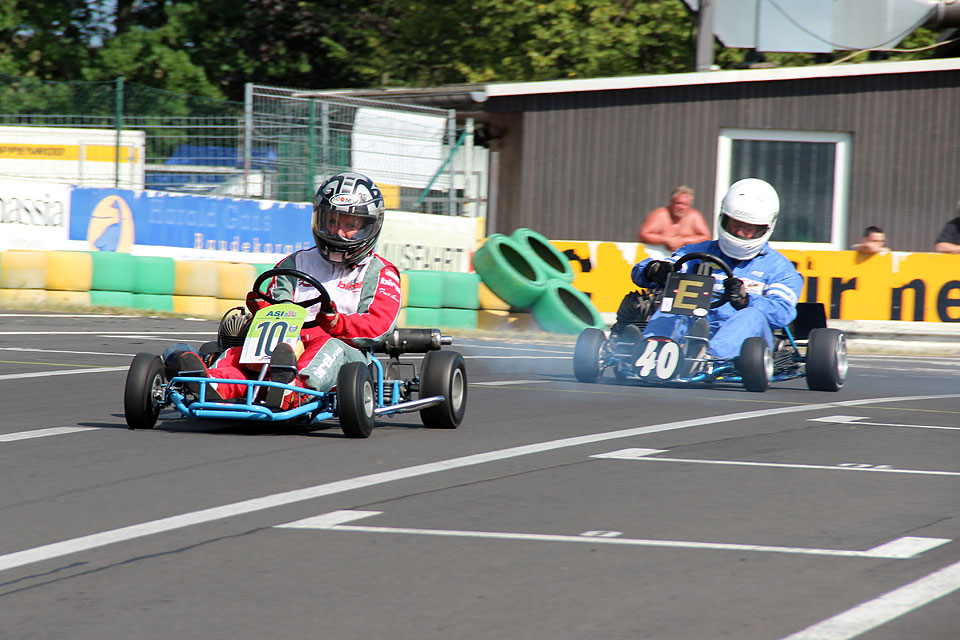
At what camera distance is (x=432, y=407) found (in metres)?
7.61

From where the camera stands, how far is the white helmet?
1101cm

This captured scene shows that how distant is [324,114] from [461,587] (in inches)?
563

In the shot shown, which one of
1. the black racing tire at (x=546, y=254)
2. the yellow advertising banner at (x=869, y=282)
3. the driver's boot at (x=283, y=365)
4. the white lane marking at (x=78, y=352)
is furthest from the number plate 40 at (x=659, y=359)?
the yellow advertising banner at (x=869, y=282)

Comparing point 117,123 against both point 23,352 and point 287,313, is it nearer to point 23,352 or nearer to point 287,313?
point 23,352

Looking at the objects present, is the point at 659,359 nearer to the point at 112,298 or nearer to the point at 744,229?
the point at 744,229

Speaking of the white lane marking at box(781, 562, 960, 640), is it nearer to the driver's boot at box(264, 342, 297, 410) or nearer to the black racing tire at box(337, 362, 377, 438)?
the black racing tire at box(337, 362, 377, 438)

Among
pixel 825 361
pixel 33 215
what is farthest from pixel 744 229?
pixel 33 215

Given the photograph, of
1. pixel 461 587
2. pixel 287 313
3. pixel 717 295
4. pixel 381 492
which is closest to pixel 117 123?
pixel 717 295

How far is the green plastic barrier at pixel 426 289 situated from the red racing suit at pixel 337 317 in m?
7.58

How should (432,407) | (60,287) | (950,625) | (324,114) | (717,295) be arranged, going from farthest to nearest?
(324,114)
(60,287)
(717,295)
(432,407)
(950,625)

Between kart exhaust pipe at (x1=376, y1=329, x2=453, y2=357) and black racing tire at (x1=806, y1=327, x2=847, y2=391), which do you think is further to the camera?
black racing tire at (x1=806, y1=327, x2=847, y2=391)

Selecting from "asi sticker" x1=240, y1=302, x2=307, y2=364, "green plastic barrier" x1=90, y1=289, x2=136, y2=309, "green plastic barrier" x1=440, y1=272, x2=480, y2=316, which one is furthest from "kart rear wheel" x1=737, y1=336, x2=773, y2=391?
"green plastic barrier" x1=90, y1=289, x2=136, y2=309

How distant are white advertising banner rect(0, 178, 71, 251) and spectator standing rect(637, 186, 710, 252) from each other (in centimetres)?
744

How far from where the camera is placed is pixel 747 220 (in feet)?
36.1
